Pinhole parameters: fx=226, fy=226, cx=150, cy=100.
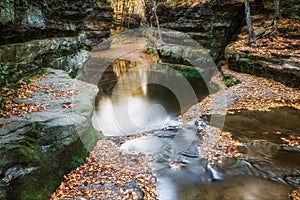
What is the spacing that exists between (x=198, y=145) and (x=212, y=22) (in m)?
16.5

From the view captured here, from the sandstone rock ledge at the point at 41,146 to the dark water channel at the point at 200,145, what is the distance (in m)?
2.44

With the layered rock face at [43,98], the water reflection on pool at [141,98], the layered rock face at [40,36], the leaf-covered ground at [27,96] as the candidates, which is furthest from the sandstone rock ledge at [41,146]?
the water reflection on pool at [141,98]

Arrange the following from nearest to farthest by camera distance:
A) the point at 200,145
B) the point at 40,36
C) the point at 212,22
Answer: the point at 200,145, the point at 40,36, the point at 212,22

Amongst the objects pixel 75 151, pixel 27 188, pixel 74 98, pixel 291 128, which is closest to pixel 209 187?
pixel 75 151

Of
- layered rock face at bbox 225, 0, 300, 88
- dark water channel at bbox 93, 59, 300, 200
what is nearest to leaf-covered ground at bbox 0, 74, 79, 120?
dark water channel at bbox 93, 59, 300, 200

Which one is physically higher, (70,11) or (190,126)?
(70,11)

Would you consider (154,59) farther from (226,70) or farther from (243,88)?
(243,88)

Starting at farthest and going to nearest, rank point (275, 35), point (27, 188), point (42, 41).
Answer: point (275, 35) < point (42, 41) < point (27, 188)

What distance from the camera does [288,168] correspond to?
604 centimetres

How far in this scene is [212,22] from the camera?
2116 centimetres

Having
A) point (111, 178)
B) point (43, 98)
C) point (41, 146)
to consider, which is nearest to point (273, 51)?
point (111, 178)

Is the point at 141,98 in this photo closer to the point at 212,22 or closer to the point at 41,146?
the point at 41,146

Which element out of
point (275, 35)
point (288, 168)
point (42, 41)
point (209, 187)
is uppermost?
point (275, 35)

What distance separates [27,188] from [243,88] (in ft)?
39.3
